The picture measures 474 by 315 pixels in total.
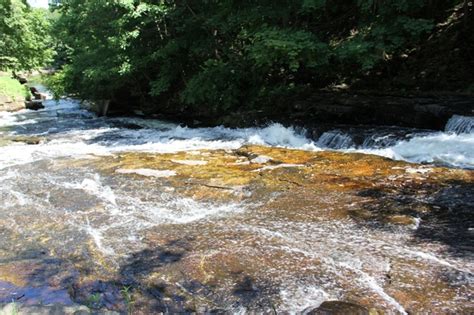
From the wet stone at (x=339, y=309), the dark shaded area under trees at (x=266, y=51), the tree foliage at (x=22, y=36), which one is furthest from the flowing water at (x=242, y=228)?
the tree foliage at (x=22, y=36)

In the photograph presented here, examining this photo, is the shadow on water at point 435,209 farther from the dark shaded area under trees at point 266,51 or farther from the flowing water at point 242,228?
the dark shaded area under trees at point 266,51

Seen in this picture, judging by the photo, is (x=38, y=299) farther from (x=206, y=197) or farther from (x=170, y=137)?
(x=170, y=137)

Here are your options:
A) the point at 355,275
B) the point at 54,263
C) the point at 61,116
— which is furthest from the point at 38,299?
the point at 61,116

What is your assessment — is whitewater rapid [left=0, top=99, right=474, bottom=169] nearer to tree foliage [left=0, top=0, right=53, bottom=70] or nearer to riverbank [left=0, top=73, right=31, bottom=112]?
riverbank [left=0, top=73, right=31, bottom=112]

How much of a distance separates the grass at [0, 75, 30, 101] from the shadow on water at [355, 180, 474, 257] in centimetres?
2129

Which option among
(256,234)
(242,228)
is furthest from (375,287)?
(242,228)

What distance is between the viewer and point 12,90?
23.2 m

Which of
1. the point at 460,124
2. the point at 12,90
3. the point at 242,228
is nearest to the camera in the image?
the point at 242,228

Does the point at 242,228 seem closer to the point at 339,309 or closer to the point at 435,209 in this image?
the point at 339,309

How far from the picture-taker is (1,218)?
656cm

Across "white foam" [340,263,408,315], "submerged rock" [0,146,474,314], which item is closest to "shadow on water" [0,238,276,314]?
"submerged rock" [0,146,474,314]

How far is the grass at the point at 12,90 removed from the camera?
2262 cm

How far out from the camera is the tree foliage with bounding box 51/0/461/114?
447 inches

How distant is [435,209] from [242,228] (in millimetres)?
2530
